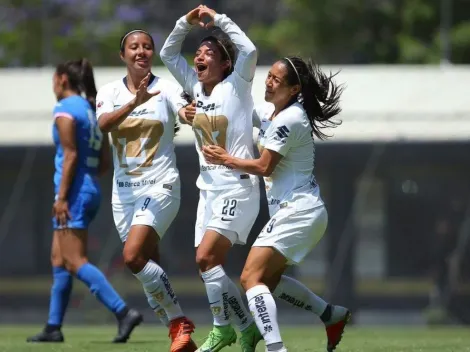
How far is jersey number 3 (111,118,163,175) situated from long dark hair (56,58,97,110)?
192cm

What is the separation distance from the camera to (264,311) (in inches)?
308

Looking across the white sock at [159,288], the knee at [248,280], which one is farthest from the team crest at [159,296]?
the knee at [248,280]

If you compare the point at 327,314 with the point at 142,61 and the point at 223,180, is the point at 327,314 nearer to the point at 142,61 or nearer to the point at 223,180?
the point at 223,180

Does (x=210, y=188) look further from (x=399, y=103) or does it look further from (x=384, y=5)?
(x=384, y=5)

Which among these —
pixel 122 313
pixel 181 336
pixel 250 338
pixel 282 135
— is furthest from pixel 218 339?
pixel 122 313

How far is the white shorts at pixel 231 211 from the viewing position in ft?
27.0

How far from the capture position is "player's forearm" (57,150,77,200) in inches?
412

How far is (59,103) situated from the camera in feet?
35.0

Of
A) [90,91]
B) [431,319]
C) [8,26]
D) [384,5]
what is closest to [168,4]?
[8,26]

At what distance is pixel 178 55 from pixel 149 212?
1.10 meters

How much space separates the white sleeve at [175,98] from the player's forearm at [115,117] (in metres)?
0.43

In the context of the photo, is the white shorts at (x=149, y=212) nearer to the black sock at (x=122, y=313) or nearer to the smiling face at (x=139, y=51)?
the smiling face at (x=139, y=51)

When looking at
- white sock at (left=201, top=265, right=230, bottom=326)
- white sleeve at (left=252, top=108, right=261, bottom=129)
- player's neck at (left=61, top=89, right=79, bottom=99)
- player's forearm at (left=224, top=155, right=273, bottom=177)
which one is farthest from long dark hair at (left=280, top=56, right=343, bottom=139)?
player's neck at (left=61, top=89, right=79, bottom=99)

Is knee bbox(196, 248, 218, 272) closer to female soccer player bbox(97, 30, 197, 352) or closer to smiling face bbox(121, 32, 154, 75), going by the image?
female soccer player bbox(97, 30, 197, 352)
